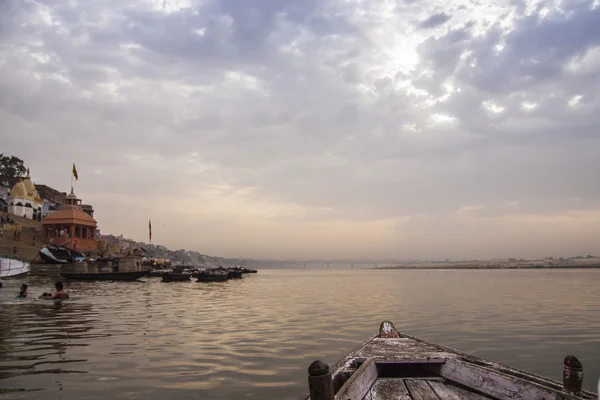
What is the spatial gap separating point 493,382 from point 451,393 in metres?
0.57

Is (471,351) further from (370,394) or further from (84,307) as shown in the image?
(84,307)

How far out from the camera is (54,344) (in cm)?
1074

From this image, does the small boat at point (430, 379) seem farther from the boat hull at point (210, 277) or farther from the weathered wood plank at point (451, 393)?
the boat hull at point (210, 277)

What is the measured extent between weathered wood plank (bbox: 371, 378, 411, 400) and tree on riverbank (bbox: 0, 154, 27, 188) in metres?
95.9

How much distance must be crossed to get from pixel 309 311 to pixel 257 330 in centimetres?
636

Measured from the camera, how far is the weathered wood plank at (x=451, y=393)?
5.06m

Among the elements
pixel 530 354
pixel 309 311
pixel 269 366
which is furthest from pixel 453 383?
pixel 309 311

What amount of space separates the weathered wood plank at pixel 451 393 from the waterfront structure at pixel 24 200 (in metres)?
80.3

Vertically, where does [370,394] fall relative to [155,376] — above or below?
above

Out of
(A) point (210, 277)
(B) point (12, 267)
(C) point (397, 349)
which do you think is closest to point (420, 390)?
(C) point (397, 349)

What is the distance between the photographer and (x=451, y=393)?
5.23 metres

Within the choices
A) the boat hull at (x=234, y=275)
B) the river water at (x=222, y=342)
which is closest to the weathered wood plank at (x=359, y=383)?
the river water at (x=222, y=342)

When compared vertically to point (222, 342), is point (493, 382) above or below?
above

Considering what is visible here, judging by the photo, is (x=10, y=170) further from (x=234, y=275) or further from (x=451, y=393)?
(x=451, y=393)
